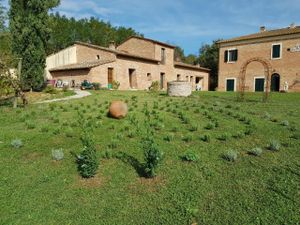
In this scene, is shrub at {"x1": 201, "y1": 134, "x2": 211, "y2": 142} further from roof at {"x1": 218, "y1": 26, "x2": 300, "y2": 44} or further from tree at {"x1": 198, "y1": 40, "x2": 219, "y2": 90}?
tree at {"x1": 198, "y1": 40, "x2": 219, "y2": 90}

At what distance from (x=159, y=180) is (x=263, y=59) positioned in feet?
88.0

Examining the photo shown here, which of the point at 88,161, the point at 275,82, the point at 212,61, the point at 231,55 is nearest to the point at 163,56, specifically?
the point at 231,55

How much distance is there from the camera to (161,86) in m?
33.5

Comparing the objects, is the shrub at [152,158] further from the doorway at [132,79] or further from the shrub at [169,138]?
the doorway at [132,79]

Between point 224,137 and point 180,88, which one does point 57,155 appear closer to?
point 224,137

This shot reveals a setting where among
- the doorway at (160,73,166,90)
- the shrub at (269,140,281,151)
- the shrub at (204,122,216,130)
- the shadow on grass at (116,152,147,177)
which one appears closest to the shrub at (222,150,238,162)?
the shrub at (269,140,281,151)

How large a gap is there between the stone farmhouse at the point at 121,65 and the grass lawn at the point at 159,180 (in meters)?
18.1

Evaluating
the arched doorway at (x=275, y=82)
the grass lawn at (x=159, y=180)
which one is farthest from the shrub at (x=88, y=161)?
the arched doorway at (x=275, y=82)

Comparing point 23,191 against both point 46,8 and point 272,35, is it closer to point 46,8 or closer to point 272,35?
point 46,8

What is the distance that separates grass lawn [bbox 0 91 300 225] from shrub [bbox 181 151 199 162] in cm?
9

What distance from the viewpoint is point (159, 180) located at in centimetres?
502

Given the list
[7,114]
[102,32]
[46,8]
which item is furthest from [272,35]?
[102,32]

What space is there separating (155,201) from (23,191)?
89.0 inches

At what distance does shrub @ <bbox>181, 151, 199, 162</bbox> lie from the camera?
222 inches
